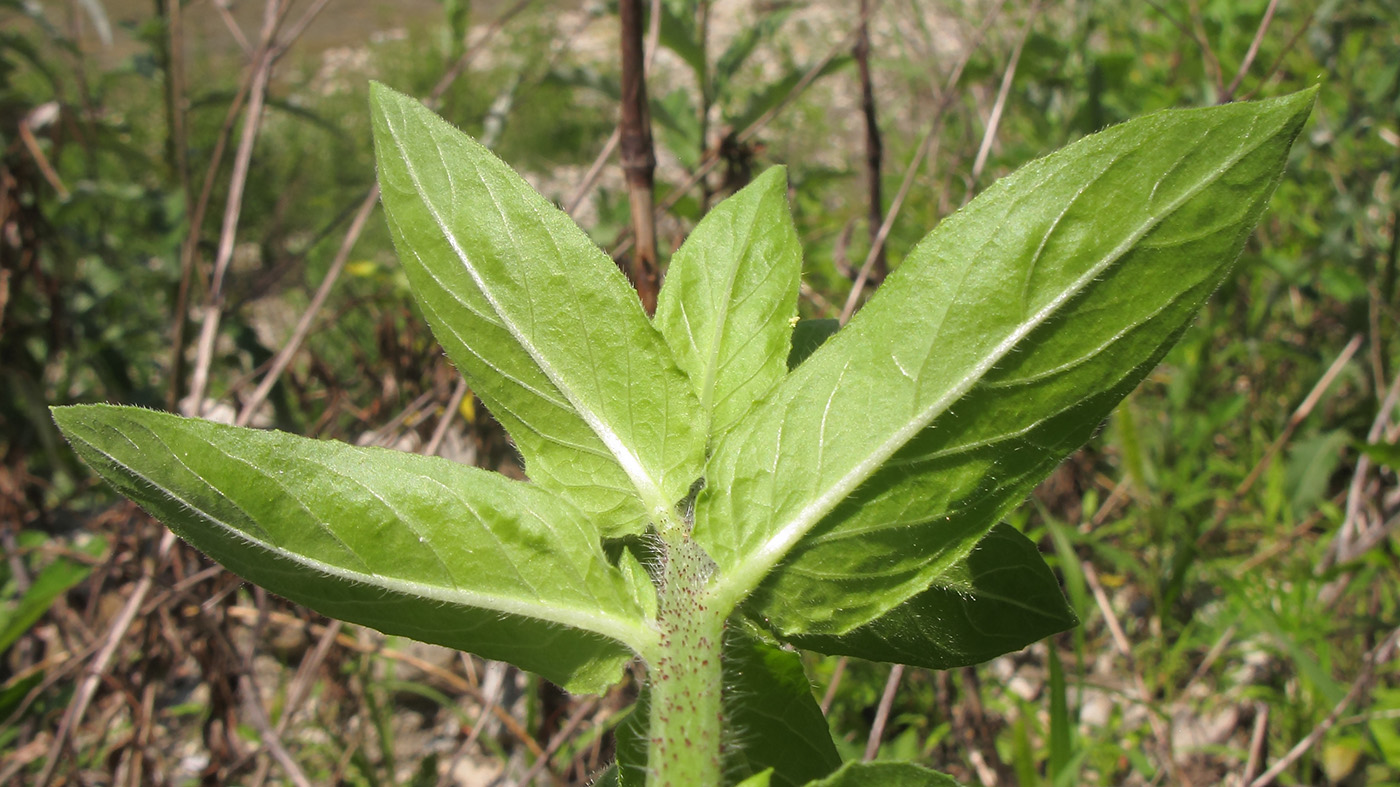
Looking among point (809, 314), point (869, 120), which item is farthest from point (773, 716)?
point (809, 314)

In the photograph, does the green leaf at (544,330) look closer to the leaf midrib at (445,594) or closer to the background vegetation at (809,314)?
the leaf midrib at (445,594)

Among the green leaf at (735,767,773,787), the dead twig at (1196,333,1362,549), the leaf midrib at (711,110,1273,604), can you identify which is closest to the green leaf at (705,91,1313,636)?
the leaf midrib at (711,110,1273,604)

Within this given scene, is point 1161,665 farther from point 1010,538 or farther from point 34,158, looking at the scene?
point 34,158

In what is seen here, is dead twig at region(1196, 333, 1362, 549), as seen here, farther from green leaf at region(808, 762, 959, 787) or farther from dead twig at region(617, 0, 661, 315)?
green leaf at region(808, 762, 959, 787)

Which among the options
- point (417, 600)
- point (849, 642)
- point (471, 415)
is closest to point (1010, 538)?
point (849, 642)

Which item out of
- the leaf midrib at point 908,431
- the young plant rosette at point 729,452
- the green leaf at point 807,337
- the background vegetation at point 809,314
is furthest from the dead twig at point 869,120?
the leaf midrib at point 908,431

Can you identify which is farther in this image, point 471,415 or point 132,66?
point 132,66
